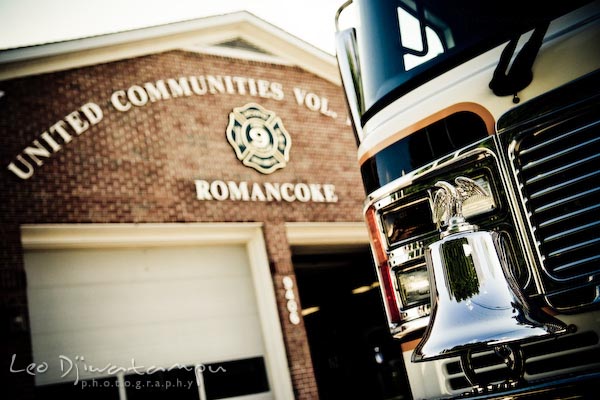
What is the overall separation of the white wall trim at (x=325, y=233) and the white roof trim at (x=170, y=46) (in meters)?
3.08

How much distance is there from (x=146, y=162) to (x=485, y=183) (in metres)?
6.92

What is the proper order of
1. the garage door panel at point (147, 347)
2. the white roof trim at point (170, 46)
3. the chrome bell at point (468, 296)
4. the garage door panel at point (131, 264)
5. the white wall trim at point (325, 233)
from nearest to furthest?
the chrome bell at point (468, 296) → the garage door panel at point (147, 347) → the garage door panel at point (131, 264) → the white roof trim at point (170, 46) → the white wall trim at point (325, 233)

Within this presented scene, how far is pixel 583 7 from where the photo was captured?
284 cm

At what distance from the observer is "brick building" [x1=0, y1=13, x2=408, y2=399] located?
8078mm

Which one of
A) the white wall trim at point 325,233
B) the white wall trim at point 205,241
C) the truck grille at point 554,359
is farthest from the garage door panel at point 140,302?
the truck grille at point 554,359

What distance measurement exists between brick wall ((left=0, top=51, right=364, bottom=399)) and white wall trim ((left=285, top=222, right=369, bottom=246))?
15 cm

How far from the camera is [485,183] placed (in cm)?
303

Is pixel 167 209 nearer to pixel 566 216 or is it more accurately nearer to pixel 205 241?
pixel 205 241

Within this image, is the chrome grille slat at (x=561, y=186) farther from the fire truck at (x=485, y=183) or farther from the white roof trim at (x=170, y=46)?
the white roof trim at (x=170, y=46)

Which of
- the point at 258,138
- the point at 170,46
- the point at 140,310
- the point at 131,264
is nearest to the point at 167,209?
the point at 131,264

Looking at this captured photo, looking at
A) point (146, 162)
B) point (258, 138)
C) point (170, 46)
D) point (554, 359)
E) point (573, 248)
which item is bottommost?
point (554, 359)

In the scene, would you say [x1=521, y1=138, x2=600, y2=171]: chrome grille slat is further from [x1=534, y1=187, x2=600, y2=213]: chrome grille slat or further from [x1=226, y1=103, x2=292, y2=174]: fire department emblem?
[x1=226, y1=103, x2=292, y2=174]: fire department emblem

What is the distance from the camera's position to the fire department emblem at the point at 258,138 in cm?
1018

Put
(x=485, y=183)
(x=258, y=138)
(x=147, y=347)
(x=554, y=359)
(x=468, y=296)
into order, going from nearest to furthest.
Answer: (x=468, y=296)
(x=554, y=359)
(x=485, y=183)
(x=147, y=347)
(x=258, y=138)
